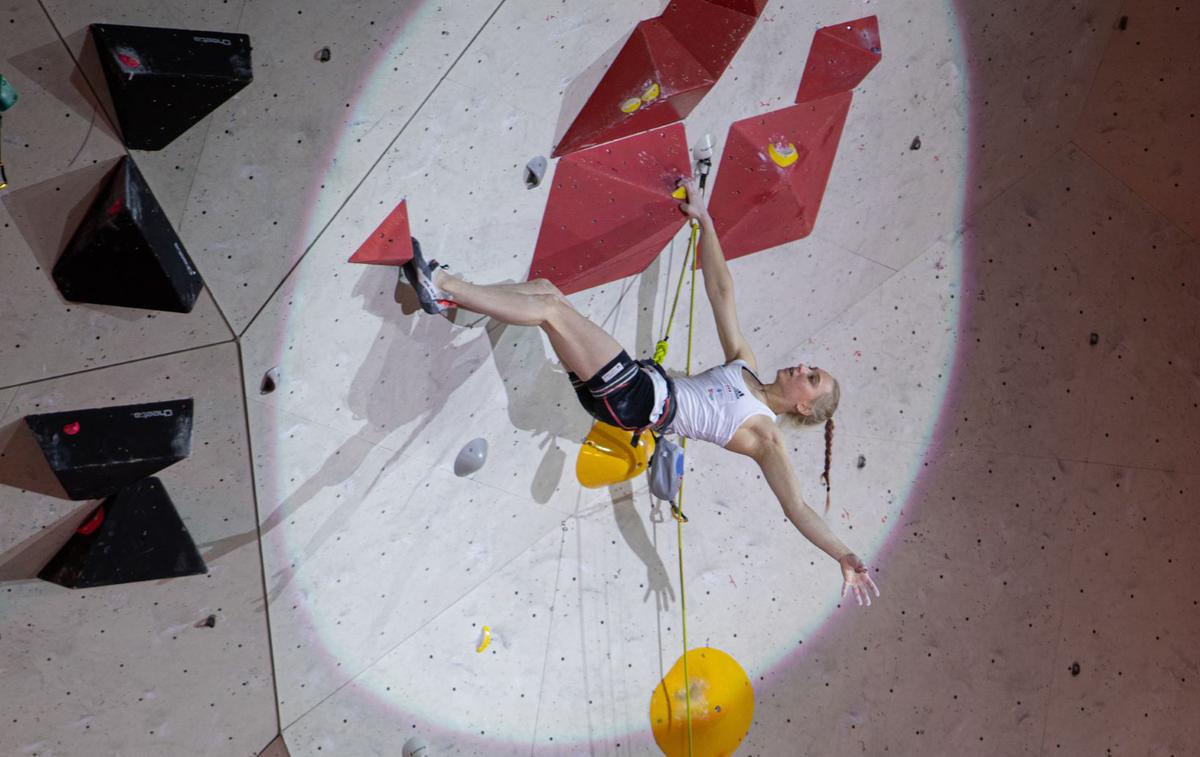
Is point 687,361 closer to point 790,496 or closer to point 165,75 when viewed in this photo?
point 790,496

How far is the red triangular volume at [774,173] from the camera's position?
106 inches

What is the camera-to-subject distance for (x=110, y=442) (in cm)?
205

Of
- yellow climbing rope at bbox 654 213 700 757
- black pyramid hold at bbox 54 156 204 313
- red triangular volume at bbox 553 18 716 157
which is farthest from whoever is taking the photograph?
yellow climbing rope at bbox 654 213 700 757

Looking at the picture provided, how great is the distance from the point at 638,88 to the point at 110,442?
4.77 ft

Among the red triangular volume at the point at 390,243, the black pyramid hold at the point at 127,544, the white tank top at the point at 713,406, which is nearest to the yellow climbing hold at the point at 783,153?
the white tank top at the point at 713,406

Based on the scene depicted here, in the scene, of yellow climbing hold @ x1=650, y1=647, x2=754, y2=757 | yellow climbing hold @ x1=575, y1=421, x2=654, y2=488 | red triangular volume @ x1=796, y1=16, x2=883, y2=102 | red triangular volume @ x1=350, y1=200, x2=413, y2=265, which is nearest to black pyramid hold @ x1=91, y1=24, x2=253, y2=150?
red triangular volume @ x1=350, y1=200, x2=413, y2=265

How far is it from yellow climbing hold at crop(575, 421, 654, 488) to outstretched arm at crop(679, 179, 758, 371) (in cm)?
43

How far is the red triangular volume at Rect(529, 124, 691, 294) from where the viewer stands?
2.49 m

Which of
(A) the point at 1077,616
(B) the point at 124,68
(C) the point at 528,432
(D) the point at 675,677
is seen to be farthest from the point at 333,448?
(A) the point at 1077,616

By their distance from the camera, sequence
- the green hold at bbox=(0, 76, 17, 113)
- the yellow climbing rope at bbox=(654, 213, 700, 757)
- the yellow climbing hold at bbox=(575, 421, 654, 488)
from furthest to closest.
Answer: the yellow climbing hold at bbox=(575, 421, 654, 488), the yellow climbing rope at bbox=(654, 213, 700, 757), the green hold at bbox=(0, 76, 17, 113)

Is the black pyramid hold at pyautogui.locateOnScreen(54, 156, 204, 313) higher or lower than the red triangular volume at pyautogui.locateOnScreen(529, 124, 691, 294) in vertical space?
higher

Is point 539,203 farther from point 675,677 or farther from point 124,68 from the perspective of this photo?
point 675,677

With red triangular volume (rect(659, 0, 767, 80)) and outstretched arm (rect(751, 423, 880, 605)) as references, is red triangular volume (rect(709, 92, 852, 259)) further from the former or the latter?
outstretched arm (rect(751, 423, 880, 605))

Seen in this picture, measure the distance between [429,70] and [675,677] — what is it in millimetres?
1893
